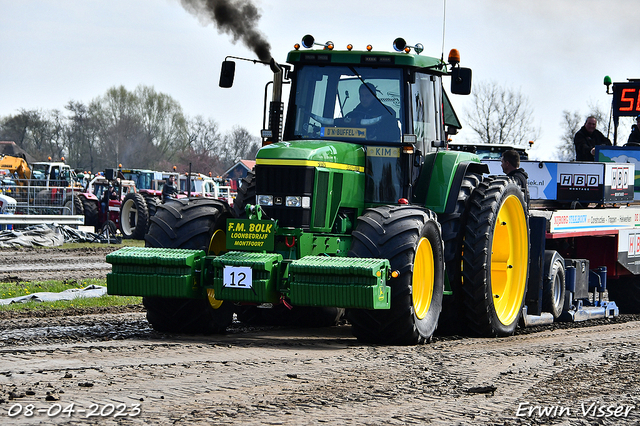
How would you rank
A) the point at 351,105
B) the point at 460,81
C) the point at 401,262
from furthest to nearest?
the point at 351,105 → the point at 460,81 → the point at 401,262

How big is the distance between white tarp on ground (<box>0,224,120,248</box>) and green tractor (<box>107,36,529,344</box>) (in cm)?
1616

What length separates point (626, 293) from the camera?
44.7 ft

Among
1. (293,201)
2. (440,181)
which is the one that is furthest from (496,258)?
(293,201)

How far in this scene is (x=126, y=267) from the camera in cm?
819

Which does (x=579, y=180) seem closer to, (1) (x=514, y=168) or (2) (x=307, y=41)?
(1) (x=514, y=168)

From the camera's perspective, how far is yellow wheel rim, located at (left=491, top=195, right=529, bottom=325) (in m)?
10.0

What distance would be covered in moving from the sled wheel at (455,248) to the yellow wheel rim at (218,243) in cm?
227

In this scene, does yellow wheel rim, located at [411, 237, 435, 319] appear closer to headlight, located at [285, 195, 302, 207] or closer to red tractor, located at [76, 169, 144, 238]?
headlight, located at [285, 195, 302, 207]

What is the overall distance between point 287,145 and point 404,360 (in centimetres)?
256

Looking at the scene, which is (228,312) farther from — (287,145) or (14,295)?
(14,295)

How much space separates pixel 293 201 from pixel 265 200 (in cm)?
32

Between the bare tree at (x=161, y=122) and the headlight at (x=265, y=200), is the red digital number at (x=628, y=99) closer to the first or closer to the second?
the headlight at (x=265, y=200)

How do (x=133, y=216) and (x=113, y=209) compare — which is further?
(x=113, y=209)

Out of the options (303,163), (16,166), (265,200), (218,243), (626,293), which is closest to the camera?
(303,163)
